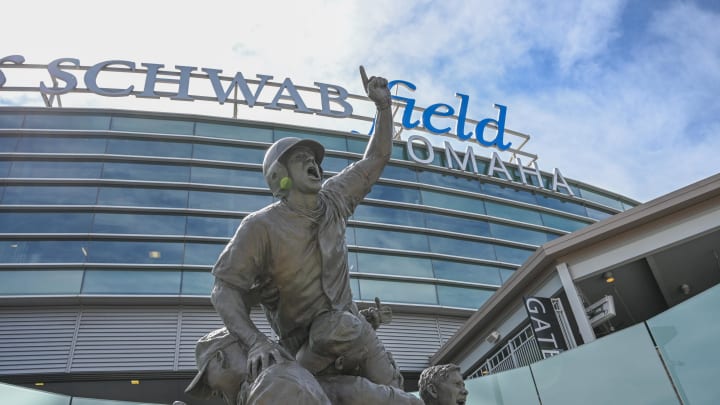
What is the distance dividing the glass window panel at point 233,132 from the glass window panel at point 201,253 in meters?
5.54

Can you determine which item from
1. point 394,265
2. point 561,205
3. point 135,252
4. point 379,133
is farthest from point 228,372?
point 561,205

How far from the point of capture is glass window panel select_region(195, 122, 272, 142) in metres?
26.6

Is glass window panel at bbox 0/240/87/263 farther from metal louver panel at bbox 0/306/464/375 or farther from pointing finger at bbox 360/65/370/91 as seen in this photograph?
pointing finger at bbox 360/65/370/91

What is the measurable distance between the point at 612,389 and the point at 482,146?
2425 cm

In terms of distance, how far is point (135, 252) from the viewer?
22391mm

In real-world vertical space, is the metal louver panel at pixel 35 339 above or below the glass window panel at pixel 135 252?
below

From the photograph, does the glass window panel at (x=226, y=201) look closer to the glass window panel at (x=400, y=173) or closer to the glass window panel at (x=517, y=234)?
the glass window panel at (x=400, y=173)

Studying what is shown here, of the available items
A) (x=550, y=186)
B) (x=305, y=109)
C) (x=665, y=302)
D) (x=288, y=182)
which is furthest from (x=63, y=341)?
(x=550, y=186)

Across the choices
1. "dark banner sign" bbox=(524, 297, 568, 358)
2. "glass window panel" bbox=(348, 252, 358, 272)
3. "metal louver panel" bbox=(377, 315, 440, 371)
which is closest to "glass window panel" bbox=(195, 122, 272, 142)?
"glass window panel" bbox=(348, 252, 358, 272)

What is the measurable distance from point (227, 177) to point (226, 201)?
4.16 feet

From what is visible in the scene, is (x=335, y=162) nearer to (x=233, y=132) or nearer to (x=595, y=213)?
(x=233, y=132)

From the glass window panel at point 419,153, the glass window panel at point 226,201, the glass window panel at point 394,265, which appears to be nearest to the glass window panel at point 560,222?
the glass window panel at point 419,153

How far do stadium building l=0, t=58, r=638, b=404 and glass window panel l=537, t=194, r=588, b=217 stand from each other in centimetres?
8

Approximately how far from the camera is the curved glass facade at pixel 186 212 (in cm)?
2186
